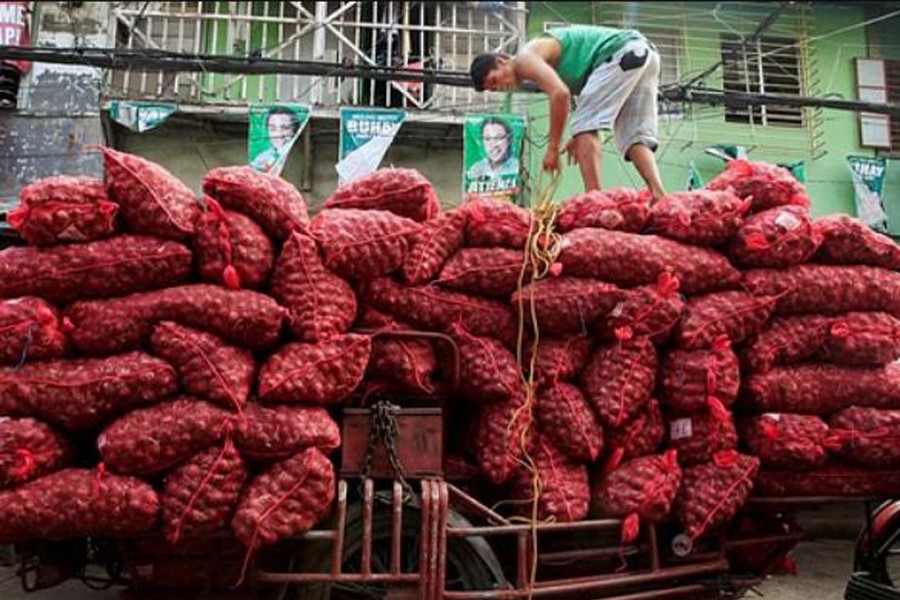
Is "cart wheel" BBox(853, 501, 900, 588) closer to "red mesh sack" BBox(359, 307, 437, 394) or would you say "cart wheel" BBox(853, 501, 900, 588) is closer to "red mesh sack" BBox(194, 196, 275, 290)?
"red mesh sack" BBox(359, 307, 437, 394)

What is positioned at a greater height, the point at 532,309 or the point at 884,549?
the point at 532,309

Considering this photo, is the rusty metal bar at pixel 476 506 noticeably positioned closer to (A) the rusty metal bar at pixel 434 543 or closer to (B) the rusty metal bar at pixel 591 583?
(A) the rusty metal bar at pixel 434 543

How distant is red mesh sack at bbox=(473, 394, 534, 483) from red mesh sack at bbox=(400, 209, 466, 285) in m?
0.70

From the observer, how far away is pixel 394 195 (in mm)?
3529

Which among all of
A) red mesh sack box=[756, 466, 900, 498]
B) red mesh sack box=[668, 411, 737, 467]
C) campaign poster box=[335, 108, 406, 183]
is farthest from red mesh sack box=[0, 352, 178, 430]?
campaign poster box=[335, 108, 406, 183]

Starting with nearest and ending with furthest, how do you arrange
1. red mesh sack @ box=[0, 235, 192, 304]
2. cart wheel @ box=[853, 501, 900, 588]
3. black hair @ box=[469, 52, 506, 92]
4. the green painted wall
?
1. red mesh sack @ box=[0, 235, 192, 304]
2. cart wheel @ box=[853, 501, 900, 588]
3. black hair @ box=[469, 52, 506, 92]
4. the green painted wall

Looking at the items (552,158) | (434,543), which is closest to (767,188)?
(552,158)

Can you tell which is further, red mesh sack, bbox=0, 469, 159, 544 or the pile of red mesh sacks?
the pile of red mesh sacks

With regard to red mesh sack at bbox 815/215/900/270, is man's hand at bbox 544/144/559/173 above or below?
above

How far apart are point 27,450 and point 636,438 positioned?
2.59m

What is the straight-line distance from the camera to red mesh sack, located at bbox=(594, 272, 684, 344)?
3.41 meters

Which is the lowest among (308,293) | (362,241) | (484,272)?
(308,293)

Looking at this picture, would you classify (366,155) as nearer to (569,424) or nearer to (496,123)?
(496,123)

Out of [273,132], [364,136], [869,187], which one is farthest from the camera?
[869,187]
